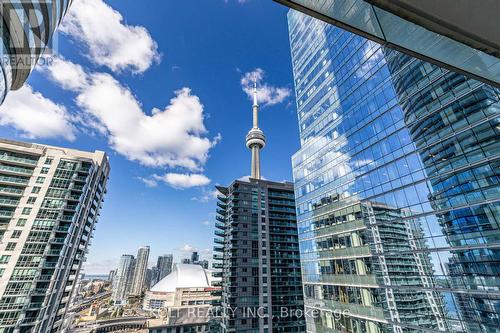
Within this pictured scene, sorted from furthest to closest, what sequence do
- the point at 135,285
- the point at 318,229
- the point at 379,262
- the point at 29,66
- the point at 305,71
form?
the point at 135,285
the point at 305,71
the point at 318,229
the point at 379,262
the point at 29,66

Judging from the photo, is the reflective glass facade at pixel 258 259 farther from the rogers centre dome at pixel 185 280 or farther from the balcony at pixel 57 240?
the rogers centre dome at pixel 185 280

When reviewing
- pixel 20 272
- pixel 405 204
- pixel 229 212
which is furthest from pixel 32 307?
pixel 405 204

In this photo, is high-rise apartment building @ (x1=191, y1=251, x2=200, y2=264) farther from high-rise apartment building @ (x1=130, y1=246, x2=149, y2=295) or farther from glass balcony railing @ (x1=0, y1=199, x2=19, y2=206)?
glass balcony railing @ (x1=0, y1=199, x2=19, y2=206)

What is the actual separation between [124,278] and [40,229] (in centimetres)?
15673

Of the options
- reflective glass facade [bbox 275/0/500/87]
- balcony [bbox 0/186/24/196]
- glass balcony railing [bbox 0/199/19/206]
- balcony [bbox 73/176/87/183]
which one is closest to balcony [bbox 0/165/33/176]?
balcony [bbox 0/186/24/196]

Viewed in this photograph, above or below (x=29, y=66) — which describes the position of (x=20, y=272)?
below

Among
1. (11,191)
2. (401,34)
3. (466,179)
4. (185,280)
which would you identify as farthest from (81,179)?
(185,280)

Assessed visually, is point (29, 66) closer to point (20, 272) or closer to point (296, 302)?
point (20, 272)

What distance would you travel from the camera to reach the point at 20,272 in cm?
3397

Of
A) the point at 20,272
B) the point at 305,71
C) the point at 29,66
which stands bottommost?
the point at 20,272

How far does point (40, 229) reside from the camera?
37.0 m

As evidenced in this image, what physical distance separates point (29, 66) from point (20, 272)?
130 ft

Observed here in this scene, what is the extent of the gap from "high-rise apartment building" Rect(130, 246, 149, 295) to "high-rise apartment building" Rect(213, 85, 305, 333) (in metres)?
145

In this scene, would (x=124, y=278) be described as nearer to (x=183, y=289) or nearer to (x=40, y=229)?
(x=183, y=289)
